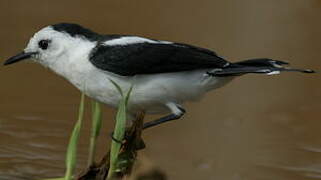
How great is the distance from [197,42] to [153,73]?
353 cm

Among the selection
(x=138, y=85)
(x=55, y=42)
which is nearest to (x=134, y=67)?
(x=138, y=85)

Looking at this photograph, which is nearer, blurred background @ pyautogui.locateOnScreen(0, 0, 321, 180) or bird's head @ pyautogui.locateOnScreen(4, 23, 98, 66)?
bird's head @ pyautogui.locateOnScreen(4, 23, 98, 66)

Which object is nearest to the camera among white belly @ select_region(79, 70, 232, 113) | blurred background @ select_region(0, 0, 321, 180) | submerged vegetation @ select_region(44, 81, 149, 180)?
submerged vegetation @ select_region(44, 81, 149, 180)

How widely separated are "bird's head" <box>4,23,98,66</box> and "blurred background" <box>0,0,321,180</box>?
76cm

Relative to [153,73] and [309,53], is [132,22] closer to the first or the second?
[309,53]

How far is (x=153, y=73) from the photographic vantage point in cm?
589

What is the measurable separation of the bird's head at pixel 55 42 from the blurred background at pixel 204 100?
757 millimetres

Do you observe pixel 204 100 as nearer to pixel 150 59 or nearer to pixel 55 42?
pixel 150 59

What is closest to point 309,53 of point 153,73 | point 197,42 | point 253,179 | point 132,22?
point 197,42

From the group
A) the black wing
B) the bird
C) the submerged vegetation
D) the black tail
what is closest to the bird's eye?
the bird

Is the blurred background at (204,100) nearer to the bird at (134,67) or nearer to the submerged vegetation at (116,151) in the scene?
the submerged vegetation at (116,151)

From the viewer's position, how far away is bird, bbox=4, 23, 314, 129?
19.0 ft

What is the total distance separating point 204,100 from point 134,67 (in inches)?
91.2

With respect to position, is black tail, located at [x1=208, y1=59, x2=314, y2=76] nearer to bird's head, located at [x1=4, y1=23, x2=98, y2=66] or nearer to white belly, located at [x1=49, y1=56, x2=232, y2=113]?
white belly, located at [x1=49, y1=56, x2=232, y2=113]
